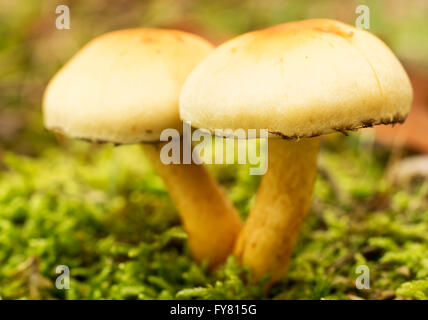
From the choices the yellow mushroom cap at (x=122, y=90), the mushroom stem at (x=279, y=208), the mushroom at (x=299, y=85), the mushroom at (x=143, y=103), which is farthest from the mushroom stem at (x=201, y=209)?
the mushroom at (x=299, y=85)

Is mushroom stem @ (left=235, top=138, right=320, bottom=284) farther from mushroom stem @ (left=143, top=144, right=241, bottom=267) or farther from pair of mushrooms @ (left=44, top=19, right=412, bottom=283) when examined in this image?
mushroom stem @ (left=143, top=144, right=241, bottom=267)

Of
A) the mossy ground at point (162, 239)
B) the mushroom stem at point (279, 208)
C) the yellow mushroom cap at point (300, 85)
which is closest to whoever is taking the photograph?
the yellow mushroom cap at point (300, 85)

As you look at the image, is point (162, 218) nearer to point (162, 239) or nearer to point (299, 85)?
point (162, 239)

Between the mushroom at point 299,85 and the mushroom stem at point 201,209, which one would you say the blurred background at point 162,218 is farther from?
the mushroom at point 299,85

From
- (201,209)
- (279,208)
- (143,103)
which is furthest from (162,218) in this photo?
(143,103)

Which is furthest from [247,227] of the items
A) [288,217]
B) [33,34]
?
[33,34]

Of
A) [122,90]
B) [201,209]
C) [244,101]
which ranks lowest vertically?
[201,209]
